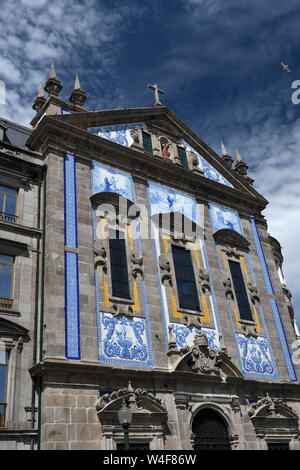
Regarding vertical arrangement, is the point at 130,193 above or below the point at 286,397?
above

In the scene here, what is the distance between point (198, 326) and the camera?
19.5 meters

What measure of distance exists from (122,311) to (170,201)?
696 cm

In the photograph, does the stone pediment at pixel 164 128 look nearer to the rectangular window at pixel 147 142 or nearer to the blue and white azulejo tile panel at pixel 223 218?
the rectangular window at pixel 147 142

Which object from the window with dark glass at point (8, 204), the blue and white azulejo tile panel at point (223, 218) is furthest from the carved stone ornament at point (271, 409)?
the window with dark glass at point (8, 204)

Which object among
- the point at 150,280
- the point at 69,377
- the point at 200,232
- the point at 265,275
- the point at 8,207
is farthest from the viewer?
the point at 265,275

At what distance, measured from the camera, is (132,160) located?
21938 millimetres

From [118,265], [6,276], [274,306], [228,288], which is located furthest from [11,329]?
[274,306]

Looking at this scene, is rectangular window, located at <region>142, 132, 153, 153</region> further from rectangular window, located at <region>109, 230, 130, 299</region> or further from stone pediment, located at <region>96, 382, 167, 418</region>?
stone pediment, located at <region>96, 382, 167, 418</region>

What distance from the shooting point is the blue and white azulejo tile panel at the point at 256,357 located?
20375mm

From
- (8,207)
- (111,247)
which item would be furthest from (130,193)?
(8,207)

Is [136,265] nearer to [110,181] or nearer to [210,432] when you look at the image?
[110,181]

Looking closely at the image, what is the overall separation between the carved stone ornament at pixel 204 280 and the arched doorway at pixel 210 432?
526 centimetres
